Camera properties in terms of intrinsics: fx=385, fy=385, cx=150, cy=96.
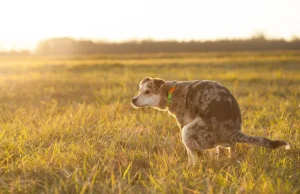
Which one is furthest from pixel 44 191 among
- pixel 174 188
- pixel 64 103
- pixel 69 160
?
pixel 64 103

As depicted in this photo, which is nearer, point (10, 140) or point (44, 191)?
point (44, 191)

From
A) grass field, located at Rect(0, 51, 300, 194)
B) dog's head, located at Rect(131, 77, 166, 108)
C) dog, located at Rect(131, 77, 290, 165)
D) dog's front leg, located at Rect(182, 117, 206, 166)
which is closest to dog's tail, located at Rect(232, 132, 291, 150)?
dog, located at Rect(131, 77, 290, 165)

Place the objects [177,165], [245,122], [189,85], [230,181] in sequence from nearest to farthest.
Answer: [230,181] → [177,165] → [189,85] → [245,122]

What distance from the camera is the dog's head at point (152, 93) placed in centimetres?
637

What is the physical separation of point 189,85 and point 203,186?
186cm

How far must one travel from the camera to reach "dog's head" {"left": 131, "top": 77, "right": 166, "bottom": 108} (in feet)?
20.9

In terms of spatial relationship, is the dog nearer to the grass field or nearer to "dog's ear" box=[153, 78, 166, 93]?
the grass field

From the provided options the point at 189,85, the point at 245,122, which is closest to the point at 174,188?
the point at 189,85

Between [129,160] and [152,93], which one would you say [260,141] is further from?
[152,93]

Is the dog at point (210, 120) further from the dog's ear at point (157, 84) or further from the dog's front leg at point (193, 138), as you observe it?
the dog's ear at point (157, 84)

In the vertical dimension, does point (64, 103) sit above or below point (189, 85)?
below

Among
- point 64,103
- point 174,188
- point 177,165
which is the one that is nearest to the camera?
point 174,188

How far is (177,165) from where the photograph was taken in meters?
5.36

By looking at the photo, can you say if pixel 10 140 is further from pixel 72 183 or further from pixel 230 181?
pixel 230 181
